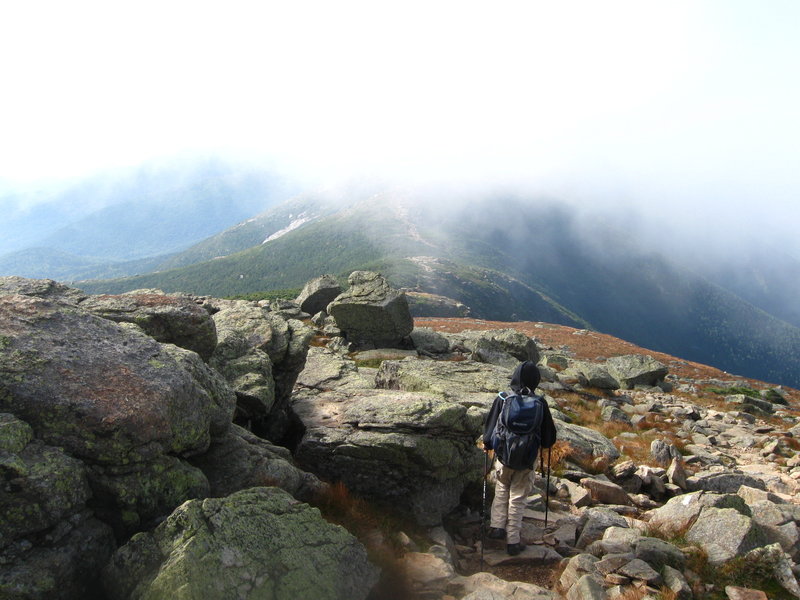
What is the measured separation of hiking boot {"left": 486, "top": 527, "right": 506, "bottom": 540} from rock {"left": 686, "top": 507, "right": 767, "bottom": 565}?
13.4 ft

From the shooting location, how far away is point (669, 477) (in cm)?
1561

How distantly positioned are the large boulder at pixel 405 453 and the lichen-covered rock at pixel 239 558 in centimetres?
344

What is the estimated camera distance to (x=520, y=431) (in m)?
10.6

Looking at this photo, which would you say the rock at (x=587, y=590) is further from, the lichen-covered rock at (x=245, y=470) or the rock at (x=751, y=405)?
the rock at (x=751, y=405)

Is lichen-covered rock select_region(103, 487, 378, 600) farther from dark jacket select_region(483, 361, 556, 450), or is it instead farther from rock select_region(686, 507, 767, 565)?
rock select_region(686, 507, 767, 565)

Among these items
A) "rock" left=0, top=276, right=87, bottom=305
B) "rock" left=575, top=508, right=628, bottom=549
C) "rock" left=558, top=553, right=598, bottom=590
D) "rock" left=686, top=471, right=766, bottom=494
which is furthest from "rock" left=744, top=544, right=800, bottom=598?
"rock" left=0, top=276, right=87, bottom=305

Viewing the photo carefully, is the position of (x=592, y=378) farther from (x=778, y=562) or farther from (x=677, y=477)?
(x=778, y=562)

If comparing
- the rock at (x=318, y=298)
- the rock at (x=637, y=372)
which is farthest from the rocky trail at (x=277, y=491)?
the rock at (x=318, y=298)

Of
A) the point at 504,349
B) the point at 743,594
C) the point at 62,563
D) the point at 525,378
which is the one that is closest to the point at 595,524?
the point at 743,594

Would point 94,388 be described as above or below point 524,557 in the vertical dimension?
above

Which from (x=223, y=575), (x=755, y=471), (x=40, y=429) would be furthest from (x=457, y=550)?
(x=755, y=471)

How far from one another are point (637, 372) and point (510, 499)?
114 ft

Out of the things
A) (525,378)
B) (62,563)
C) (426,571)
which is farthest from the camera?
(525,378)

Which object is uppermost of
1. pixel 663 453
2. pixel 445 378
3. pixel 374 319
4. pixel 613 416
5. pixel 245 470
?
pixel 245 470
